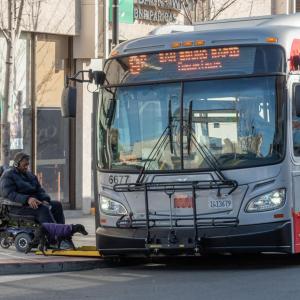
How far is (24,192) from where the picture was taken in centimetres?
1399

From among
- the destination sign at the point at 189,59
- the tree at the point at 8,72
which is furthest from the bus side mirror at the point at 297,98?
the tree at the point at 8,72

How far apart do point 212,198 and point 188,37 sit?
224 cm

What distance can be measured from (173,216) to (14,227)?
2.88 meters

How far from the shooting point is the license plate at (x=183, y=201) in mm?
12113

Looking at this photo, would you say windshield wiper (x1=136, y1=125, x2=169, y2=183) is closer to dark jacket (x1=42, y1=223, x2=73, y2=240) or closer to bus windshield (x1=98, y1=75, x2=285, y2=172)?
bus windshield (x1=98, y1=75, x2=285, y2=172)

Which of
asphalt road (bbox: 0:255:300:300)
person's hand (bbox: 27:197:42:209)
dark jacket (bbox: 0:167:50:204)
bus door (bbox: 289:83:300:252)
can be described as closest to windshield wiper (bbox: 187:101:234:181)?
bus door (bbox: 289:83:300:252)

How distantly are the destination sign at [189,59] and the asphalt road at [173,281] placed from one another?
2701 millimetres

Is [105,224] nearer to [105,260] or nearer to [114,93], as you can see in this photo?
[105,260]

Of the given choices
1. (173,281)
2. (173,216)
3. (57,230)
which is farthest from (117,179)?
(173,281)

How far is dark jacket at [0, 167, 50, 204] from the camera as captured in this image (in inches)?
542

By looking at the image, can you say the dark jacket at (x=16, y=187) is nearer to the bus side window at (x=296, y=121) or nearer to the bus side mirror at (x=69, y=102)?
the bus side mirror at (x=69, y=102)

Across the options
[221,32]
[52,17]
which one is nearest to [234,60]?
[221,32]

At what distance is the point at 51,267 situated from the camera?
12633 mm

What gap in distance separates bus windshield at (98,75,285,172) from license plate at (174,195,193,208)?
1.25 feet
